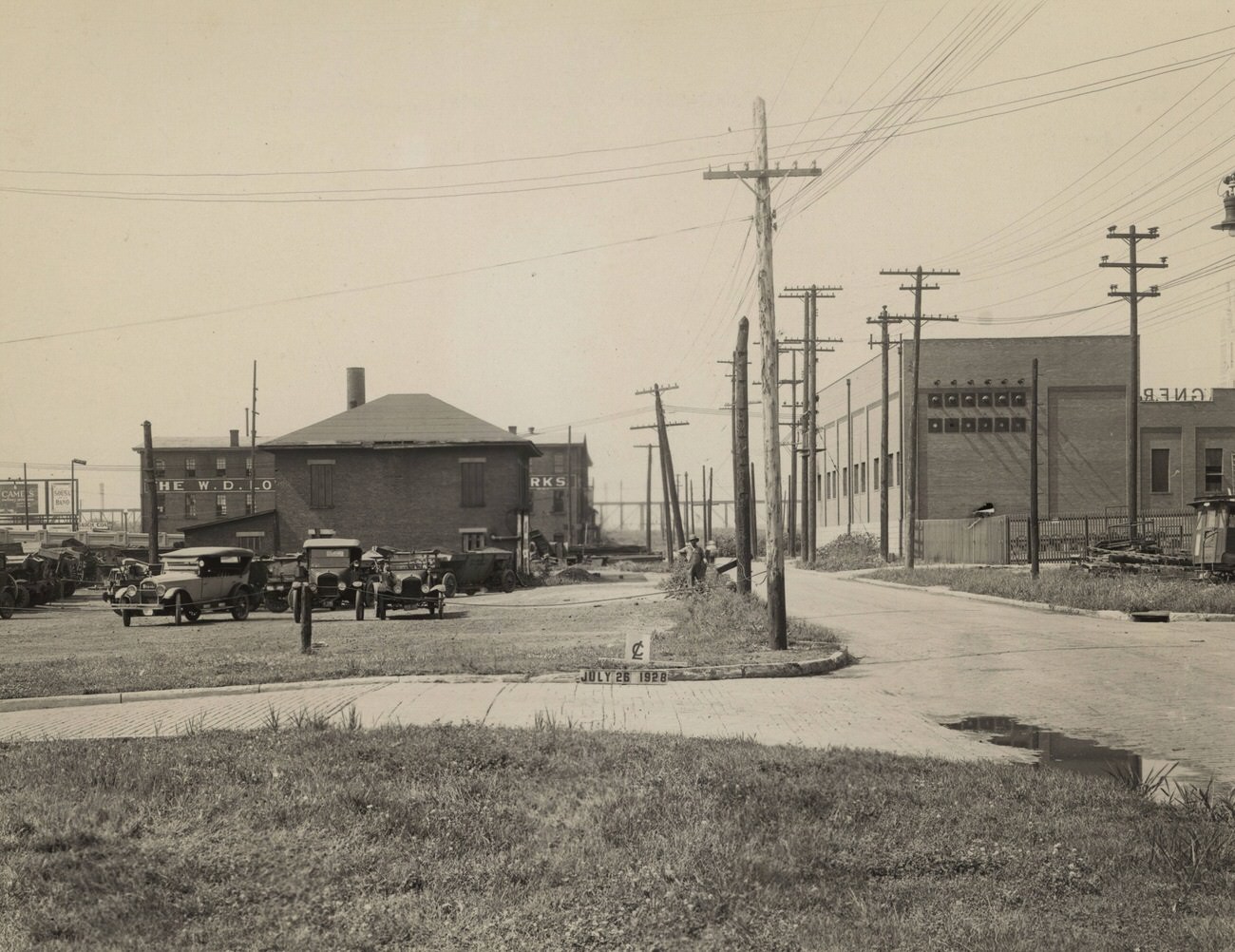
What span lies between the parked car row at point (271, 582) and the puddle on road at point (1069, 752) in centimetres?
1748

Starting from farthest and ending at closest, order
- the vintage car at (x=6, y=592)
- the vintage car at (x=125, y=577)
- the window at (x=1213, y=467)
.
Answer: the window at (x=1213, y=467) → the vintage car at (x=6, y=592) → the vintage car at (x=125, y=577)

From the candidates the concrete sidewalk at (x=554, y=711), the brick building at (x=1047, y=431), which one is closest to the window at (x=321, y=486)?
the brick building at (x=1047, y=431)

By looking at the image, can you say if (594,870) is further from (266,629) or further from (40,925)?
(266,629)

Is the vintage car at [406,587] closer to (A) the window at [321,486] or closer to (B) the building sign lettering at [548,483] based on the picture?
(A) the window at [321,486]

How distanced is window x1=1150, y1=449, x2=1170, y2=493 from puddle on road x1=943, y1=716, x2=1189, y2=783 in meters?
54.1

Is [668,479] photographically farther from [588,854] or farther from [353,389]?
[588,854]

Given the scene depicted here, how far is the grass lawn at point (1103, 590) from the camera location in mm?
23797

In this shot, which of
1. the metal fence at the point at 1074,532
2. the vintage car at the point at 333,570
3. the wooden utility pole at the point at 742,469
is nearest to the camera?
the wooden utility pole at the point at 742,469

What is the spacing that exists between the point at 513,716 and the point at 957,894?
5981mm

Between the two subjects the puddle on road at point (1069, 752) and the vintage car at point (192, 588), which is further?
the vintage car at point (192, 588)

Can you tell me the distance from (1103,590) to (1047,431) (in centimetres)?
3424

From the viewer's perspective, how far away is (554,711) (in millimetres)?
11625

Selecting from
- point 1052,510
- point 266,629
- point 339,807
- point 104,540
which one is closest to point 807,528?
point 1052,510

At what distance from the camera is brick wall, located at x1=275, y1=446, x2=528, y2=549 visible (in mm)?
53688
